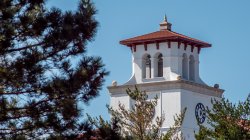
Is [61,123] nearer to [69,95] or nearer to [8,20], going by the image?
[69,95]

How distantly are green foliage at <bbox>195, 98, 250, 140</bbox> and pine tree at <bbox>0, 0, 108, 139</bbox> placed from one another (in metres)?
11.9

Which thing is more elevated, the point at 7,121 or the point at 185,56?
the point at 185,56

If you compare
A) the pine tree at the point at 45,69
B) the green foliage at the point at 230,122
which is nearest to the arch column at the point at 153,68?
the green foliage at the point at 230,122

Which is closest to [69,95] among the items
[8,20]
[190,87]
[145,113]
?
[8,20]

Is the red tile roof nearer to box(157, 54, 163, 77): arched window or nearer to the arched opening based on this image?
the arched opening

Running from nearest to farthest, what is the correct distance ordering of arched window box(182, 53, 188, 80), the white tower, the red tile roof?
the white tower, the red tile roof, arched window box(182, 53, 188, 80)

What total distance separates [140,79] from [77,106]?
46147 mm

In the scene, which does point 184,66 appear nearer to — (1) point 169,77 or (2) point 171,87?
(1) point 169,77

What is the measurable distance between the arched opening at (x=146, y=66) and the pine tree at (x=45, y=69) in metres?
44.7

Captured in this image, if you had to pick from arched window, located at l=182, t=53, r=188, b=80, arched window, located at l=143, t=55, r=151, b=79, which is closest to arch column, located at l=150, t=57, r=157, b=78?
arched window, located at l=143, t=55, r=151, b=79

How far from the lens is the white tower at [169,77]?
239 feet

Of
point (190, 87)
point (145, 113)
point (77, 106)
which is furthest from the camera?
point (190, 87)

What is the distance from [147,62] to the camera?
2953 inches

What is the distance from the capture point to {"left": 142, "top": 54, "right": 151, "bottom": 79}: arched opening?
74438mm
